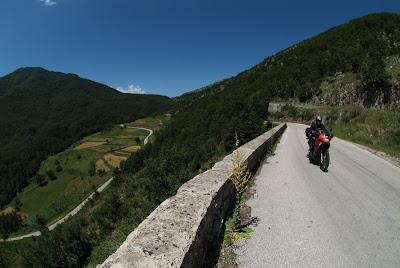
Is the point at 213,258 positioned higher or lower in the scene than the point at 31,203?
higher

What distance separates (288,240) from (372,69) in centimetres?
4527

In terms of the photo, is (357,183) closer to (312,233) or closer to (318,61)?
(312,233)

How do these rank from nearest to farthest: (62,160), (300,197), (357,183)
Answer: (300,197), (357,183), (62,160)

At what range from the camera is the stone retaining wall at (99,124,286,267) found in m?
2.96

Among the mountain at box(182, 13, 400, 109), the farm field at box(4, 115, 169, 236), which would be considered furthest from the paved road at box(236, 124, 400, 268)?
the farm field at box(4, 115, 169, 236)

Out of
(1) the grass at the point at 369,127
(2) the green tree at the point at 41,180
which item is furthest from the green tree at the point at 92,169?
(1) the grass at the point at 369,127

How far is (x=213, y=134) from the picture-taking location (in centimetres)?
4372

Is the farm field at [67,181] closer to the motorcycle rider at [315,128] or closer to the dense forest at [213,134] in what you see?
the dense forest at [213,134]

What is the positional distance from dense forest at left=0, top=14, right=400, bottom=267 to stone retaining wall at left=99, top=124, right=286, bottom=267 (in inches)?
449

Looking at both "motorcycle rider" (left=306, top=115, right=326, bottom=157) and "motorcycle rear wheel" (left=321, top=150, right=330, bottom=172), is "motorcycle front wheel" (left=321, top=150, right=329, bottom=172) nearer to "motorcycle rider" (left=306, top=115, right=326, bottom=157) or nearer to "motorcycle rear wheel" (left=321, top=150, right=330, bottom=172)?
"motorcycle rear wheel" (left=321, top=150, right=330, bottom=172)

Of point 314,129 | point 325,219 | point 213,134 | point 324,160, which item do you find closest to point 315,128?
point 314,129

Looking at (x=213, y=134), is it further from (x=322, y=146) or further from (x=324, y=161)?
(x=324, y=161)

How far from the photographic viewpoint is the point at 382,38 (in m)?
59.4

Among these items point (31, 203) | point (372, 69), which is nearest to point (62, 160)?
point (31, 203)
